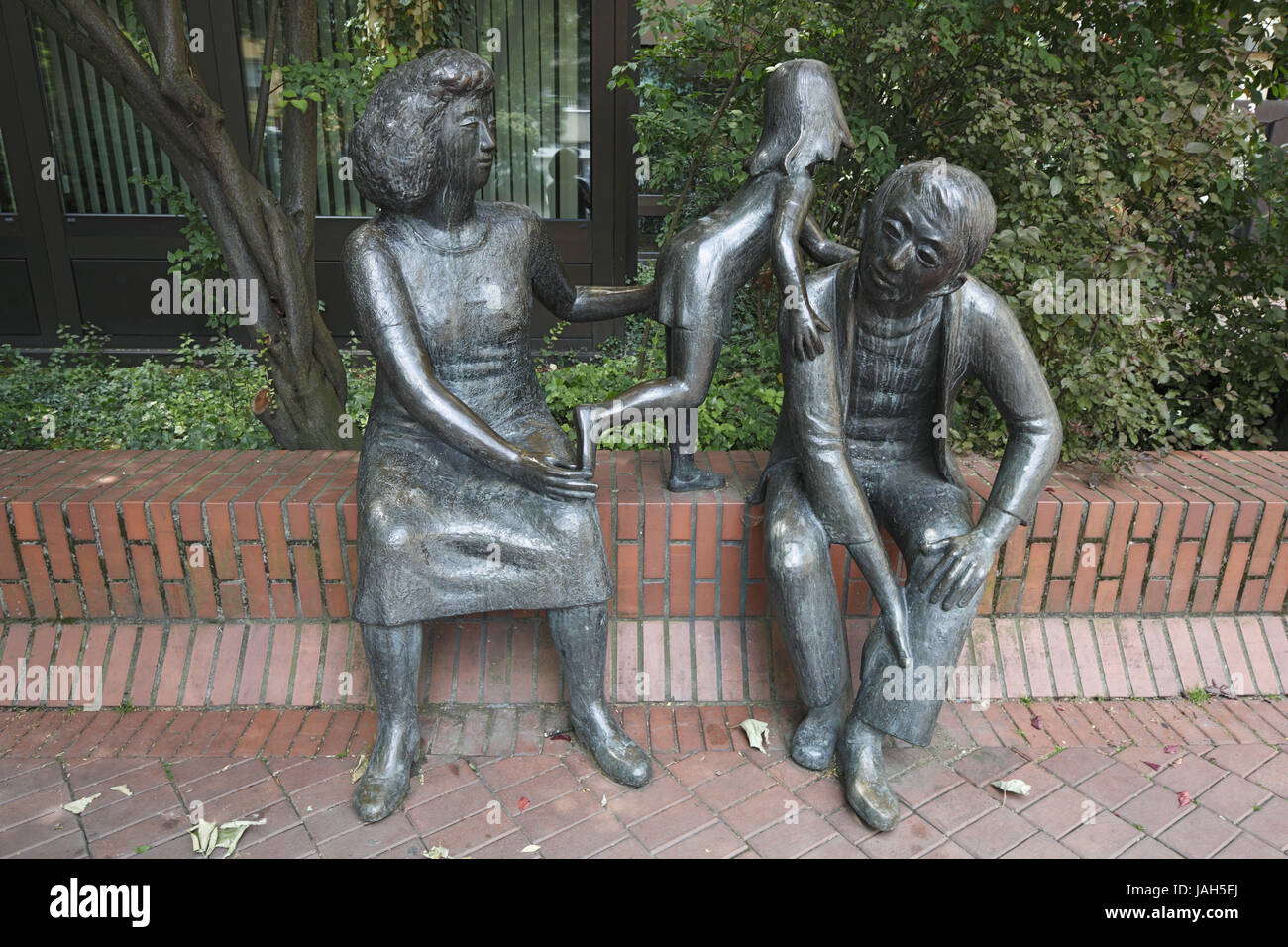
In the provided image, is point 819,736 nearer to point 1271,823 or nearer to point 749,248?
point 1271,823

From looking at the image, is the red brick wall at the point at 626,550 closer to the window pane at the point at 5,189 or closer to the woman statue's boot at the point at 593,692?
the woman statue's boot at the point at 593,692

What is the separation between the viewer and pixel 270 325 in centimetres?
409

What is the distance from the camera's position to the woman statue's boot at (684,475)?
9.39 feet

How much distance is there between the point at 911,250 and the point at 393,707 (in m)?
1.84

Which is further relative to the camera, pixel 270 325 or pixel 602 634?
pixel 270 325

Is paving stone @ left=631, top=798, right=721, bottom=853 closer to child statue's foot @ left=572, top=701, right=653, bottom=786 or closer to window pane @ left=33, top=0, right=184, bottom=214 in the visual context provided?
child statue's foot @ left=572, top=701, right=653, bottom=786

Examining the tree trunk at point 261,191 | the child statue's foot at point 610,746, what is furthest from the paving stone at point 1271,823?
the tree trunk at point 261,191

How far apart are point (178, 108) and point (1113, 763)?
4292 millimetres

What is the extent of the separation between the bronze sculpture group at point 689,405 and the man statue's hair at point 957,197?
0.06 ft

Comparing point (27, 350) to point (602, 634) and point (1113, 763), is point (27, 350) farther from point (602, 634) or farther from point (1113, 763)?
point (1113, 763)

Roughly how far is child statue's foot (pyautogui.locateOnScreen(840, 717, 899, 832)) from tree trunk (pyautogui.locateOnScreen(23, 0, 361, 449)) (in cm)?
285

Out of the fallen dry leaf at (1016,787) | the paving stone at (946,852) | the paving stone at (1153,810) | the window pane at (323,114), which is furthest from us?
the window pane at (323,114)

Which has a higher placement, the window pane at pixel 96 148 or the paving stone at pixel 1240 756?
the window pane at pixel 96 148

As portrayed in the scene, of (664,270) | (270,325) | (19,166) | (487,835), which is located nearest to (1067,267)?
(664,270)
